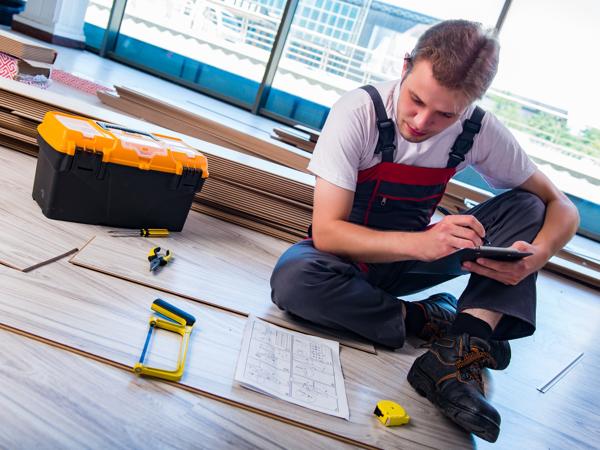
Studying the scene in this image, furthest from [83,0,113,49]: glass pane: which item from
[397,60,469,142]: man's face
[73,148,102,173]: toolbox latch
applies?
[397,60,469,142]: man's face

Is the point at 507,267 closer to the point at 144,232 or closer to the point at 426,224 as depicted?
the point at 426,224

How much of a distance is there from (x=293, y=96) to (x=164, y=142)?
14.0 feet

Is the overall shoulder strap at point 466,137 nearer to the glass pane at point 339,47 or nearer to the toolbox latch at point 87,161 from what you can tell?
the toolbox latch at point 87,161

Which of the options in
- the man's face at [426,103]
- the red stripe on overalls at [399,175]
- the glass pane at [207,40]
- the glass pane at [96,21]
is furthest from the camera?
the glass pane at [96,21]

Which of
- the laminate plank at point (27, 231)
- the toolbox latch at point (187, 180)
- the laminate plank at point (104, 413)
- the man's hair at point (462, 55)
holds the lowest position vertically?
the laminate plank at point (104, 413)

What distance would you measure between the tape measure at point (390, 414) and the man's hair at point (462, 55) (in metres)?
0.81

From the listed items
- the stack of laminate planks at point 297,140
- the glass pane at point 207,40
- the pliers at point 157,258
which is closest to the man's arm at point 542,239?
the pliers at point 157,258

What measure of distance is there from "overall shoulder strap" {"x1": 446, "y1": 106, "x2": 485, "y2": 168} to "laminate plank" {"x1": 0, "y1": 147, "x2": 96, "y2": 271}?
1179 millimetres

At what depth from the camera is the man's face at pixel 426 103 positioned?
1.54 meters

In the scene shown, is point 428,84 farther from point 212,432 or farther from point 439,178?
point 212,432

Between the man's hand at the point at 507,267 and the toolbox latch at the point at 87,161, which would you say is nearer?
the man's hand at the point at 507,267

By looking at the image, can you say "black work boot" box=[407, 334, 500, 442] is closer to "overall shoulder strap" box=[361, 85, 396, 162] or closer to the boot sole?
the boot sole

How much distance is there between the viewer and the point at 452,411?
1507 millimetres

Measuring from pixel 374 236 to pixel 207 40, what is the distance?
5.66 m
